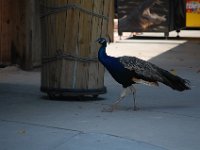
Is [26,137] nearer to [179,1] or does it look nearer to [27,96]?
[27,96]

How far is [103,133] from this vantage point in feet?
23.7

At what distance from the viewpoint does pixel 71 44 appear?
962 centimetres

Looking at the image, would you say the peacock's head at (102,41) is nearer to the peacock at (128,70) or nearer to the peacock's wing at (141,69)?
the peacock at (128,70)

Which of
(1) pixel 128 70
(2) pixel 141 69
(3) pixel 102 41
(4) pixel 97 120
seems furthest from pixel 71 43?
(4) pixel 97 120

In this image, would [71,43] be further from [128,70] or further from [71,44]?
[128,70]

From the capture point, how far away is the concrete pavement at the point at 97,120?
675 cm

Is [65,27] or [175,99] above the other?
[65,27]

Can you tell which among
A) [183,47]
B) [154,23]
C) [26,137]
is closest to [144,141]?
[26,137]

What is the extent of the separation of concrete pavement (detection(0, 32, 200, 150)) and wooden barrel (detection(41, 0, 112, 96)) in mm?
267

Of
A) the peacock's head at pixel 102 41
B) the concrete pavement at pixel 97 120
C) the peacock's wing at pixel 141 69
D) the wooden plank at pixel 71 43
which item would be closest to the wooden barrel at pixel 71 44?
the wooden plank at pixel 71 43

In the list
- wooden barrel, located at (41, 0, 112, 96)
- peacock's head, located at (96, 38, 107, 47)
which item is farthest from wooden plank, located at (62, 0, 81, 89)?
peacock's head, located at (96, 38, 107, 47)

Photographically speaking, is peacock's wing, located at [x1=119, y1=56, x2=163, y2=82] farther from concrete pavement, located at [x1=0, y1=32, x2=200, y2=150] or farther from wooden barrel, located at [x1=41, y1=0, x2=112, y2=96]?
wooden barrel, located at [x1=41, y1=0, x2=112, y2=96]

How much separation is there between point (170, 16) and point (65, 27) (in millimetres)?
13222

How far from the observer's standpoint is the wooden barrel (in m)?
9.59
